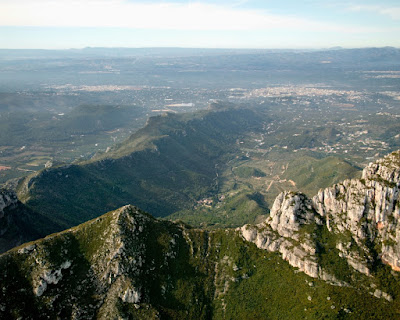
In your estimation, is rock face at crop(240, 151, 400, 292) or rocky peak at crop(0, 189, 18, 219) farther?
rocky peak at crop(0, 189, 18, 219)

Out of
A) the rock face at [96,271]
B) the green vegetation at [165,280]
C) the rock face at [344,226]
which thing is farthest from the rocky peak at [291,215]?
the rock face at [96,271]

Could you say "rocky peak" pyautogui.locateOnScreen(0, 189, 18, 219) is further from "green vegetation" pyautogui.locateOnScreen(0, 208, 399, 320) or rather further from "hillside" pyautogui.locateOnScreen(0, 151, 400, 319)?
→ "green vegetation" pyautogui.locateOnScreen(0, 208, 399, 320)

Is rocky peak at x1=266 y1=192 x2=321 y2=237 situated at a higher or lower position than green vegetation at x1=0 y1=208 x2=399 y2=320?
higher

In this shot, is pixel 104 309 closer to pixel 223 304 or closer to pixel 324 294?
pixel 223 304

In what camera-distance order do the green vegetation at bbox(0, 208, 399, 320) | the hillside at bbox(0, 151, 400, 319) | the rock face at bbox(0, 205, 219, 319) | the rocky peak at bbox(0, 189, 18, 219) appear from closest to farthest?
1. the rock face at bbox(0, 205, 219, 319)
2. the green vegetation at bbox(0, 208, 399, 320)
3. the hillside at bbox(0, 151, 400, 319)
4. the rocky peak at bbox(0, 189, 18, 219)

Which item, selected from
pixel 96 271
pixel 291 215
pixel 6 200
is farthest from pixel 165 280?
pixel 6 200

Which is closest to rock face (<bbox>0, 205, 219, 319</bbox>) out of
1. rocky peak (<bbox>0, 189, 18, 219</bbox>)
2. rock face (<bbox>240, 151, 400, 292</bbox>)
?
rock face (<bbox>240, 151, 400, 292</bbox>)

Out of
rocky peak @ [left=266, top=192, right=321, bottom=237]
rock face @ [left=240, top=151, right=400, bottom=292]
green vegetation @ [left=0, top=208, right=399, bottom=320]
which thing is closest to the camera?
green vegetation @ [left=0, top=208, right=399, bottom=320]
